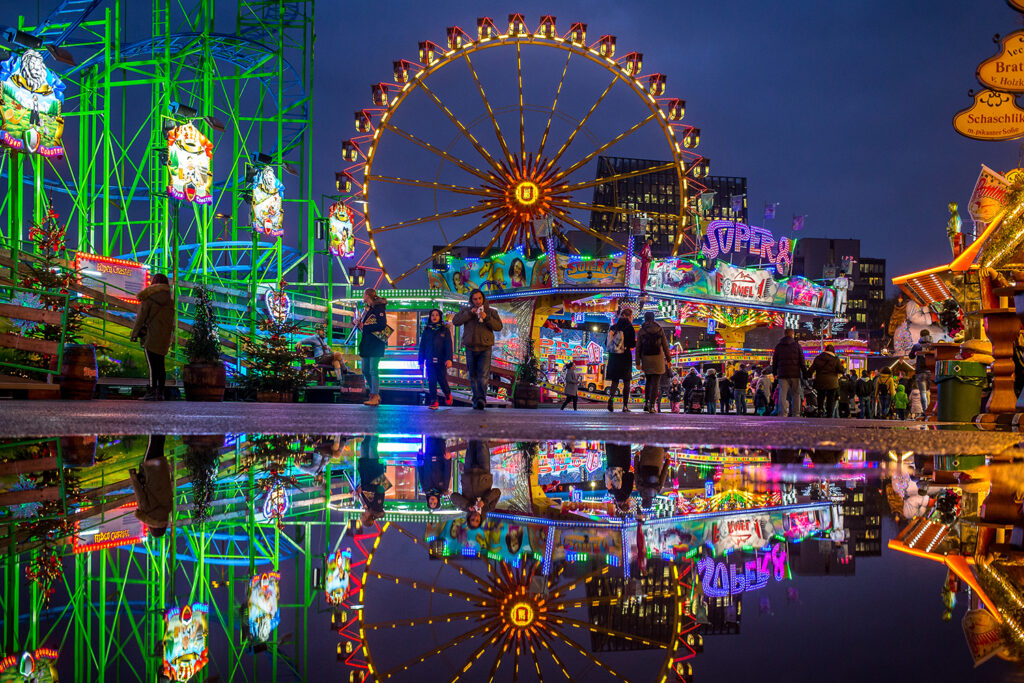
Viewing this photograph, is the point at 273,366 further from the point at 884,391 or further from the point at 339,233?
the point at 884,391

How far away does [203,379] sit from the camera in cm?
1403

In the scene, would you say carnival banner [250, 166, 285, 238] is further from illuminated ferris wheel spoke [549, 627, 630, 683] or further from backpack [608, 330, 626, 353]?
illuminated ferris wheel spoke [549, 627, 630, 683]

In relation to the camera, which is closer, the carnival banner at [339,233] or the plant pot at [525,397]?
the plant pot at [525,397]

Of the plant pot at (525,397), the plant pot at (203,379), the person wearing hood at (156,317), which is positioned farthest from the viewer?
the plant pot at (525,397)

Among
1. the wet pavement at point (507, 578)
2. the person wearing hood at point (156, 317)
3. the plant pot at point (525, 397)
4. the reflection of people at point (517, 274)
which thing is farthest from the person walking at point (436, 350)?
the reflection of people at point (517, 274)

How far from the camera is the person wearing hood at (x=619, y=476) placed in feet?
9.17

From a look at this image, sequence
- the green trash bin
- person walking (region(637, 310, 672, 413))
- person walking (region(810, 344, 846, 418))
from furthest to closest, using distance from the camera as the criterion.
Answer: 1. person walking (region(810, 344, 846, 418))
2. person walking (region(637, 310, 672, 413))
3. the green trash bin

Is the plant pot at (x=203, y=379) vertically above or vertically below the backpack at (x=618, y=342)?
below

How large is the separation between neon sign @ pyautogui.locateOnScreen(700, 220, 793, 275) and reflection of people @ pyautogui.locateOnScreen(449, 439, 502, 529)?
21.9m

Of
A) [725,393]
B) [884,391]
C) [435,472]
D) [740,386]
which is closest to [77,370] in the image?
[435,472]

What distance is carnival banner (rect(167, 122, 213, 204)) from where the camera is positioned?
2108 centimetres

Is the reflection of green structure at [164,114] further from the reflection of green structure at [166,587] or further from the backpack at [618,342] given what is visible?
the reflection of green structure at [166,587]

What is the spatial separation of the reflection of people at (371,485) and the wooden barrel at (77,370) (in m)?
9.23

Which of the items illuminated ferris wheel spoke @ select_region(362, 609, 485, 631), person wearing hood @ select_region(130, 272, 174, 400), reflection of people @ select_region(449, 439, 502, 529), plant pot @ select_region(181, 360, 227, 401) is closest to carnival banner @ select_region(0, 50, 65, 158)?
plant pot @ select_region(181, 360, 227, 401)
